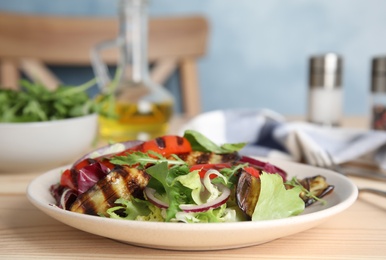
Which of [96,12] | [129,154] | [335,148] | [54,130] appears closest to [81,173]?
[129,154]

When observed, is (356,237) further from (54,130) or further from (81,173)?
(54,130)

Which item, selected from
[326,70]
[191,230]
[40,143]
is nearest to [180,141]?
[191,230]

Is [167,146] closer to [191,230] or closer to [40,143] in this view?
[191,230]

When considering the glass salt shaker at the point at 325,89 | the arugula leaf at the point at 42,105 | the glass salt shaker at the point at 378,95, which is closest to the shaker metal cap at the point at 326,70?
the glass salt shaker at the point at 325,89

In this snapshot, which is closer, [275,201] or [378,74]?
[275,201]

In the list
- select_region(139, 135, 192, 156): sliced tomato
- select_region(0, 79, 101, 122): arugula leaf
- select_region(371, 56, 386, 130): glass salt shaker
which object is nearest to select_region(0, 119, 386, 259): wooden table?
select_region(139, 135, 192, 156): sliced tomato

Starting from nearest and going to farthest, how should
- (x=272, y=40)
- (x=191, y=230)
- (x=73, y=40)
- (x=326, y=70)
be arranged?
(x=191, y=230) < (x=326, y=70) < (x=73, y=40) < (x=272, y=40)
